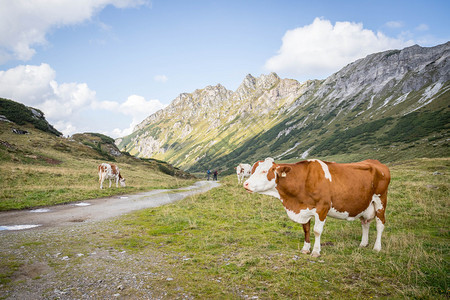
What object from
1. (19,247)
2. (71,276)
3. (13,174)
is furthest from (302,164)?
(13,174)

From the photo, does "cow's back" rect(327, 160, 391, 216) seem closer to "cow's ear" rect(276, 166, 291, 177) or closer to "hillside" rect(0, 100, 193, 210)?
"cow's ear" rect(276, 166, 291, 177)

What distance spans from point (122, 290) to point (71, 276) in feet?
5.50

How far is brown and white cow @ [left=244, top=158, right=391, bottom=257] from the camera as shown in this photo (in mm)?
7613

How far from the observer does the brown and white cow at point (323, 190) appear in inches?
300

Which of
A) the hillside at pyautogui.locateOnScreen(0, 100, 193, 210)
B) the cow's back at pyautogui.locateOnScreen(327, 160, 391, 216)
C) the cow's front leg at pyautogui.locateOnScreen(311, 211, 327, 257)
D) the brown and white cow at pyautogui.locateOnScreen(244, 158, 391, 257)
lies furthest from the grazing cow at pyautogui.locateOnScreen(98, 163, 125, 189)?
the cow's back at pyautogui.locateOnScreen(327, 160, 391, 216)

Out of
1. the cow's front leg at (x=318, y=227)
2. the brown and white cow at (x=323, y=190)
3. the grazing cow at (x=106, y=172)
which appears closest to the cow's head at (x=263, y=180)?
the brown and white cow at (x=323, y=190)

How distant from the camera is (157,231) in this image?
10.5 meters

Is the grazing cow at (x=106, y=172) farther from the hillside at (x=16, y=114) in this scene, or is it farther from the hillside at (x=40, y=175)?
the hillside at (x=16, y=114)

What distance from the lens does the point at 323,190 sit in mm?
7594

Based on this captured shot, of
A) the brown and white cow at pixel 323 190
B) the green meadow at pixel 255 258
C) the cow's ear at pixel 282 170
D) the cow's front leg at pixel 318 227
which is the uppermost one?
the cow's ear at pixel 282 170

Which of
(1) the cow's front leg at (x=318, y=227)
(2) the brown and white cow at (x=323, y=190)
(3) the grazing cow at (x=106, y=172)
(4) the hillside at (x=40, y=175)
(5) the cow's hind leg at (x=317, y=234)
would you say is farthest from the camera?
(3) the grazing cow at (x=106, y=172)

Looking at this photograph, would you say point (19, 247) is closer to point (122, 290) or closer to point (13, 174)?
point (122, 290)

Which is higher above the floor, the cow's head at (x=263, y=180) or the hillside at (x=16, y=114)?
the hillside at (x=16, y=114)

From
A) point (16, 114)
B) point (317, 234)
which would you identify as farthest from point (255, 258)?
point (16, 114)
